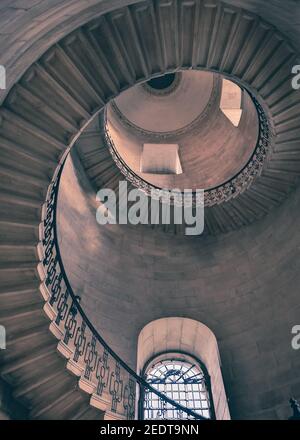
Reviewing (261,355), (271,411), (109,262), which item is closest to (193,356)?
(261,355)

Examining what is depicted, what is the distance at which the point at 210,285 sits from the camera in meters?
9.80

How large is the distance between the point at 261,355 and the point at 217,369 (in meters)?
1.08

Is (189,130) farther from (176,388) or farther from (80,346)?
(80,346)

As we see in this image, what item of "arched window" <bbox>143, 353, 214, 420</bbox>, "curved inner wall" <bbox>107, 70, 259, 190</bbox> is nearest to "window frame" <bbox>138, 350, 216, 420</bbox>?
"arched window" <bbox>143, 353, 214, 420</bbox>

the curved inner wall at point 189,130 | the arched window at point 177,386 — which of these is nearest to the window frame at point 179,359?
the arched window at point 177,386

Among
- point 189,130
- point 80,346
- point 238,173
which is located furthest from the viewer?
point 189,130

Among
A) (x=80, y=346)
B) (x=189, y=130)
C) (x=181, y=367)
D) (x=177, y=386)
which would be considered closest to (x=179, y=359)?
(x=181, y=367)

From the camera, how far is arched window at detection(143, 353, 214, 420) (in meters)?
7.70

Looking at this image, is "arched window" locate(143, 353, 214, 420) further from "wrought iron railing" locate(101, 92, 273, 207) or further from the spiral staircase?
"wrought iron railing" locate(101, 92, 273, 207)

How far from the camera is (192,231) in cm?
1109

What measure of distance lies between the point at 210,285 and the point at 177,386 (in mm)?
2856

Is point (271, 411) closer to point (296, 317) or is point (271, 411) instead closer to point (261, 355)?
point (261, 355)

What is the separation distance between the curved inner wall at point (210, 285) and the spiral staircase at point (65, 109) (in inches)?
106

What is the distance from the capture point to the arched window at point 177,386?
770 centimetres
